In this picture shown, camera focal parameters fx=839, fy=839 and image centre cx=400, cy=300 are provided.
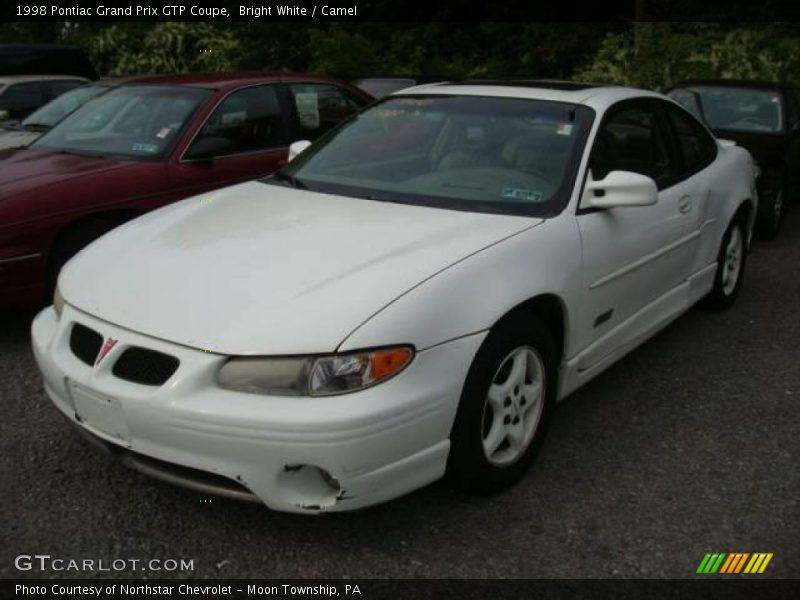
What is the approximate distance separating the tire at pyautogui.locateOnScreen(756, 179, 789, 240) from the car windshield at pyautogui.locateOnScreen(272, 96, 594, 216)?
4366 millimetres

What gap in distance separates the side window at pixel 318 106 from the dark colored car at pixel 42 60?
26.6ft

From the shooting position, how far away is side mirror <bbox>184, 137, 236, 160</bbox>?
17.6 ft

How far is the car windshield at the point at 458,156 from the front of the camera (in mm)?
3543

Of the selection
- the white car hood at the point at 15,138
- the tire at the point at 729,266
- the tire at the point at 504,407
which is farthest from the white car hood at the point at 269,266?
the white car hood at the point at 15,138

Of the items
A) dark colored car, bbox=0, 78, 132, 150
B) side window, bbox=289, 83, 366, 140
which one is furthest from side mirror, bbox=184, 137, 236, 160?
dark colored car, bbox=0, 78, 132, 150

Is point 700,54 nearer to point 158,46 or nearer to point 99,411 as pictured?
point 158,46

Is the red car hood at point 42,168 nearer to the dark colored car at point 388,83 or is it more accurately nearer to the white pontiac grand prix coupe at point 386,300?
the white pontiac grand prix coupe at point 386,300

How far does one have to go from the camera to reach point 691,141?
4.78 metres

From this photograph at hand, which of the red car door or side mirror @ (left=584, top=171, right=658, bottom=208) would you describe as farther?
the red car door

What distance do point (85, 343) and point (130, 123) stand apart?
10.3 ft

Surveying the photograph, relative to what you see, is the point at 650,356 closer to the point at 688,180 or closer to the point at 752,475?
the point at 688,180
